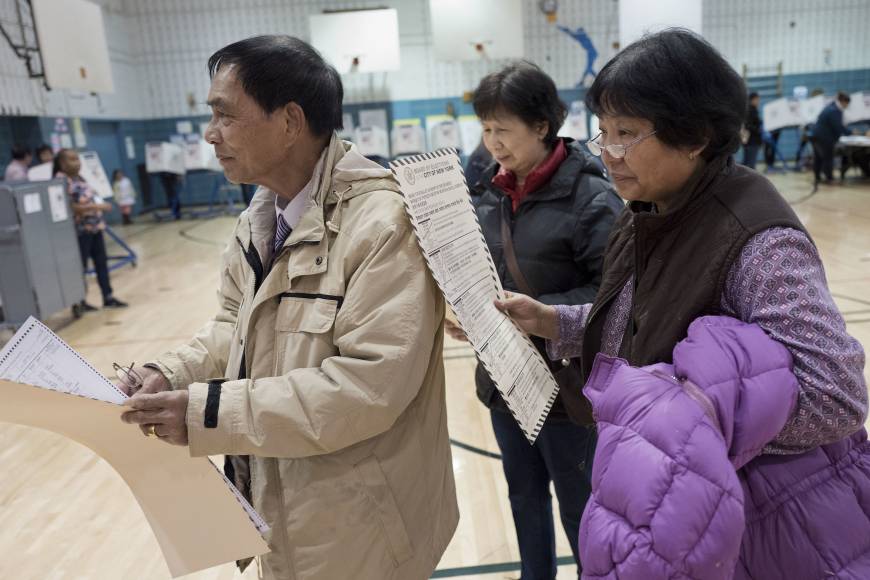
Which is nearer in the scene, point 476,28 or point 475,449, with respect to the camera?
point 475,449

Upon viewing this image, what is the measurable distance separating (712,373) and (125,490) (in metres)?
3.04

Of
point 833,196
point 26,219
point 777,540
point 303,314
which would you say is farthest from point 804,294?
point 833,196

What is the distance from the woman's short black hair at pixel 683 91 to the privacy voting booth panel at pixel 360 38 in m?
13.0

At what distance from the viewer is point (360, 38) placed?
13266 mm

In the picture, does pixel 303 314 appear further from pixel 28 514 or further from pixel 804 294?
pixel 28 514

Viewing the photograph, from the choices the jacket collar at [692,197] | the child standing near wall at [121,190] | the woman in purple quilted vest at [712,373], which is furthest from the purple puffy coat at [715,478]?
the child standing near wall at [121,190]

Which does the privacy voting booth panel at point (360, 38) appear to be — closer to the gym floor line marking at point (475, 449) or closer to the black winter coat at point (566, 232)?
the gym floor line marking at point (475, 449)

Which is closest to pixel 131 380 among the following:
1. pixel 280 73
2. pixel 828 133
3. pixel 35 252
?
pixel 280 73

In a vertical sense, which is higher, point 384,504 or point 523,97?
point 523,97

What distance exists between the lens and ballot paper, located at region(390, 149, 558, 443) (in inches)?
45.4

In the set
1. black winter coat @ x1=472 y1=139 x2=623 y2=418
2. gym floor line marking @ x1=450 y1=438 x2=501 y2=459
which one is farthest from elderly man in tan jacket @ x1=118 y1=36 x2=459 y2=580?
gym floor line marking @ x1=450 y1=438 x2=501 y2=459

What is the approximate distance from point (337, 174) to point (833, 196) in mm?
10740

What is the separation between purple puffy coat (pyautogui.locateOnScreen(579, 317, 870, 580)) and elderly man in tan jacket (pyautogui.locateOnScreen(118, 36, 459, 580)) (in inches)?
15.0

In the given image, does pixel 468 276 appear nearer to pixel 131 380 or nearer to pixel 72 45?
pixel 131 380
